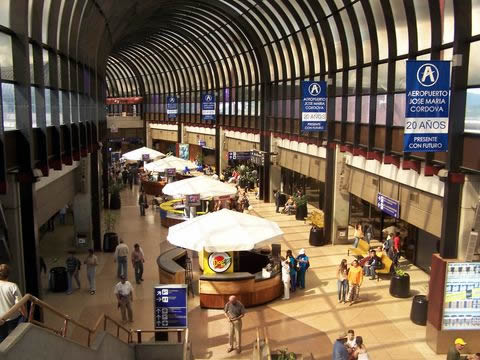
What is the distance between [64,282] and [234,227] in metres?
5.68

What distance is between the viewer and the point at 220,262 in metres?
15.8

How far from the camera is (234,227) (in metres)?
15.4

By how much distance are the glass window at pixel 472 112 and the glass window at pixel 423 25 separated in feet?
13.2

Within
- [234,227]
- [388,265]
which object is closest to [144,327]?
[234,227]

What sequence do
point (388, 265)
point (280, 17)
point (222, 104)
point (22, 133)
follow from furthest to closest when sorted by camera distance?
point (222, 104)
point (280, 17)
point (388, 265)
point (22, 133)

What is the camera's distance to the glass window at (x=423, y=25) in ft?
50.9

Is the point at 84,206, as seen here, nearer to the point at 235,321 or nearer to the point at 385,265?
the point at 235,321

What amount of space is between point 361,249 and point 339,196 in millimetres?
3405

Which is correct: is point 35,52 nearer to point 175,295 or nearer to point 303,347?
point 175,295

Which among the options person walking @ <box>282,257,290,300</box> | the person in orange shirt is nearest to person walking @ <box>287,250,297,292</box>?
person walking @ <box>282,257,290,300</box>

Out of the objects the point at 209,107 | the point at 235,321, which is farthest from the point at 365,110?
the point at 209,107

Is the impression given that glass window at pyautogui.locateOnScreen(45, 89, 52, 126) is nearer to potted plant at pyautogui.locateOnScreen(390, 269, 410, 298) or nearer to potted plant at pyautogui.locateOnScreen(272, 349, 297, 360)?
potted plant at pyautogui.locateOnScreen(272, 349, 297, 360)

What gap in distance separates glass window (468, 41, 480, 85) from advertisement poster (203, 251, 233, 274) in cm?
822

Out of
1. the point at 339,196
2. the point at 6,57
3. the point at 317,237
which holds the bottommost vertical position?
the point at 317,237
